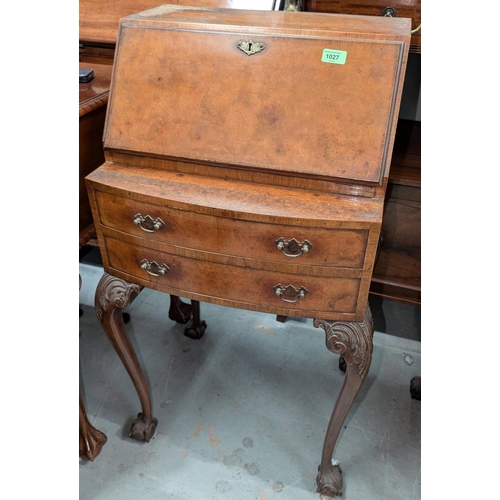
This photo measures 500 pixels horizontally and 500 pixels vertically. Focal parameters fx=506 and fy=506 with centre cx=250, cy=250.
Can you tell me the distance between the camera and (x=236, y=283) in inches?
49.8

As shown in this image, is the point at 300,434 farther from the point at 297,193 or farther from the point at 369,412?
the point at 297,193

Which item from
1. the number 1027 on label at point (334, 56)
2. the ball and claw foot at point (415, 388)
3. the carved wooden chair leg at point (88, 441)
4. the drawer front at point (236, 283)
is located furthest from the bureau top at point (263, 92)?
the ball and claw foot at point (415, 388)

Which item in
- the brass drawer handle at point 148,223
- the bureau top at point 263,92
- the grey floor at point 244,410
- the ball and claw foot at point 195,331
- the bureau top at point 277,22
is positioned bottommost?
the grey floor at point 244,410

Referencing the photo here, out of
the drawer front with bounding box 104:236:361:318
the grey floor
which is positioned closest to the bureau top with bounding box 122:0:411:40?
the drawer front with bounding box 104:236:361:318

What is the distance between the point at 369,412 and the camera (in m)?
1.82

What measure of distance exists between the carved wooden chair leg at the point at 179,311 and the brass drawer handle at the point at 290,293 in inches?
37.2

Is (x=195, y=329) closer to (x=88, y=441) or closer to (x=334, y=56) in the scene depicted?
(x=88, y=441)

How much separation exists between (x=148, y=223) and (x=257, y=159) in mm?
311

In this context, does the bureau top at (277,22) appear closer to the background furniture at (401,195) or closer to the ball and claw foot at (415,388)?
the background furniture at (401,195)

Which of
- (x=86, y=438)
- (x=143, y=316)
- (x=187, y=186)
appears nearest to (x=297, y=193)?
(x=187, y=186)

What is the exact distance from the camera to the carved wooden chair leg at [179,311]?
2.13 metres

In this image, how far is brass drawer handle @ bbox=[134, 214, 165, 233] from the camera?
124 cm

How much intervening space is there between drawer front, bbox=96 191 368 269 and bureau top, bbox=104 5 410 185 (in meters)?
0.14

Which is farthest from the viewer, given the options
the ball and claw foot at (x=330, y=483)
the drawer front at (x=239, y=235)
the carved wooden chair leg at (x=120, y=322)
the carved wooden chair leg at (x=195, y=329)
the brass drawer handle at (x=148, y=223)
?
the carved wooden chair leg at (x=195, y=329)
